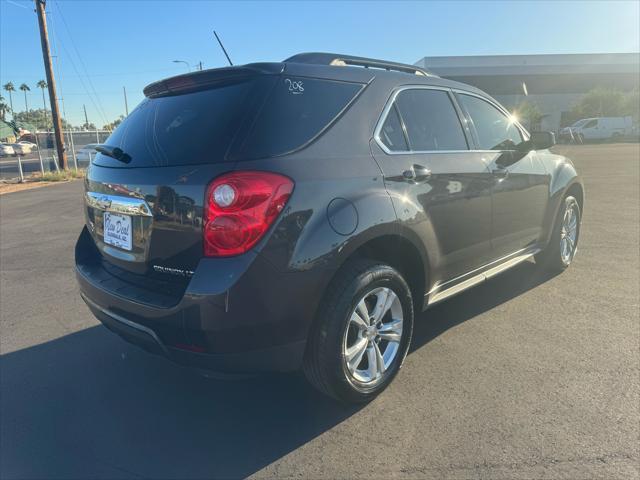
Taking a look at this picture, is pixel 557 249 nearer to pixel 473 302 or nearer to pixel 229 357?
pixel 473 302

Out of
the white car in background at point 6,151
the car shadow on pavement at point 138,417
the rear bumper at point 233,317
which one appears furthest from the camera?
the white car in background at point 6,151

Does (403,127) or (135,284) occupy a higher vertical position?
(403,127)

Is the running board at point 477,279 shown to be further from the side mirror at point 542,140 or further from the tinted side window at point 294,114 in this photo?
the tinted side window at point 294,114

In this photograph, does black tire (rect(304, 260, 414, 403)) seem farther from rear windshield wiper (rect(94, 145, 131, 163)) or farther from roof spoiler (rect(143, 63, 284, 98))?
rear windshield wiper (rect(94, 145, 131, 163))

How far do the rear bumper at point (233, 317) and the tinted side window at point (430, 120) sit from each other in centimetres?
131

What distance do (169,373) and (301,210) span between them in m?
1.69

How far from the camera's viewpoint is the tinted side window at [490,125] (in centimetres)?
376

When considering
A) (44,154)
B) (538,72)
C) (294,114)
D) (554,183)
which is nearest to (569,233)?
(554,183)

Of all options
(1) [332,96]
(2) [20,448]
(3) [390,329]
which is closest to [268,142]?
(1) [332,96]

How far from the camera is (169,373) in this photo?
3.24 m

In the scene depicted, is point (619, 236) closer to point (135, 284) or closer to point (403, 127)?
point (403, 127)

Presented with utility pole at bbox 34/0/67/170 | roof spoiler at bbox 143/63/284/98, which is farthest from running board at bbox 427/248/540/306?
utility pole at bbox 34/0/67/170

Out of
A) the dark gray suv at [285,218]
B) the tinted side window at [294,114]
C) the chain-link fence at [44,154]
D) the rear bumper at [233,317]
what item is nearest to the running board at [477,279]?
the dark gray suv at [285,218]

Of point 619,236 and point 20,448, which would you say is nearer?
point 20,448
